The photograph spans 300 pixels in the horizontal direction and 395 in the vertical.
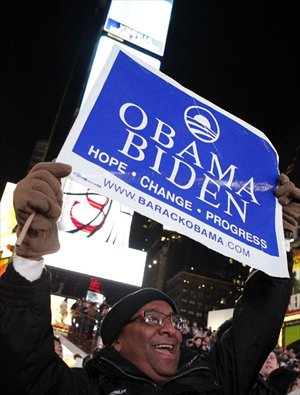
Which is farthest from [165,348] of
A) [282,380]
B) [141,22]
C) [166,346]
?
[141,22]

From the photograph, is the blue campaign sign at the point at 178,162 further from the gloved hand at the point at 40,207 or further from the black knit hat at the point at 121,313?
the black knit hat at the point at 121,313

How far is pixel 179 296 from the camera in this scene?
381ft

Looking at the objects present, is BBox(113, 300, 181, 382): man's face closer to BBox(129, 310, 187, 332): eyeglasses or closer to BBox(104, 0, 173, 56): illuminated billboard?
BBox(129, 310, 187, 332): eyeglasses

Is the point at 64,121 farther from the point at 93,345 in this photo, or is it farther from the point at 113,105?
the point at 113,105

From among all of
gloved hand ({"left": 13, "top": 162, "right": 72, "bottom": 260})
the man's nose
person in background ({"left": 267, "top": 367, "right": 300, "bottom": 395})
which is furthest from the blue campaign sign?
person in background ({"left": 267, "top": 367, "right": 300, "bottom": 395})

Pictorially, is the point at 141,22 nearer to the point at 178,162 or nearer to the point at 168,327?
the point at 178,162

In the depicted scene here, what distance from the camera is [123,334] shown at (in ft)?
7.93

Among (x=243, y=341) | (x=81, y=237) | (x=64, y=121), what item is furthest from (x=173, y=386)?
(x=64, y=121)

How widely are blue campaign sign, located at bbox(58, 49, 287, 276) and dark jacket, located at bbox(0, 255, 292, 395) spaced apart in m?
0.41

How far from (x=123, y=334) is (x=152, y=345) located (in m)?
0.22

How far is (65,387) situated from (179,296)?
11796cm

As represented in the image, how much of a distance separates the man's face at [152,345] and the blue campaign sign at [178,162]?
700 millimetres

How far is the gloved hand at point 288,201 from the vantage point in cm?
240

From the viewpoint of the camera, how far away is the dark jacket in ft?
5.25
